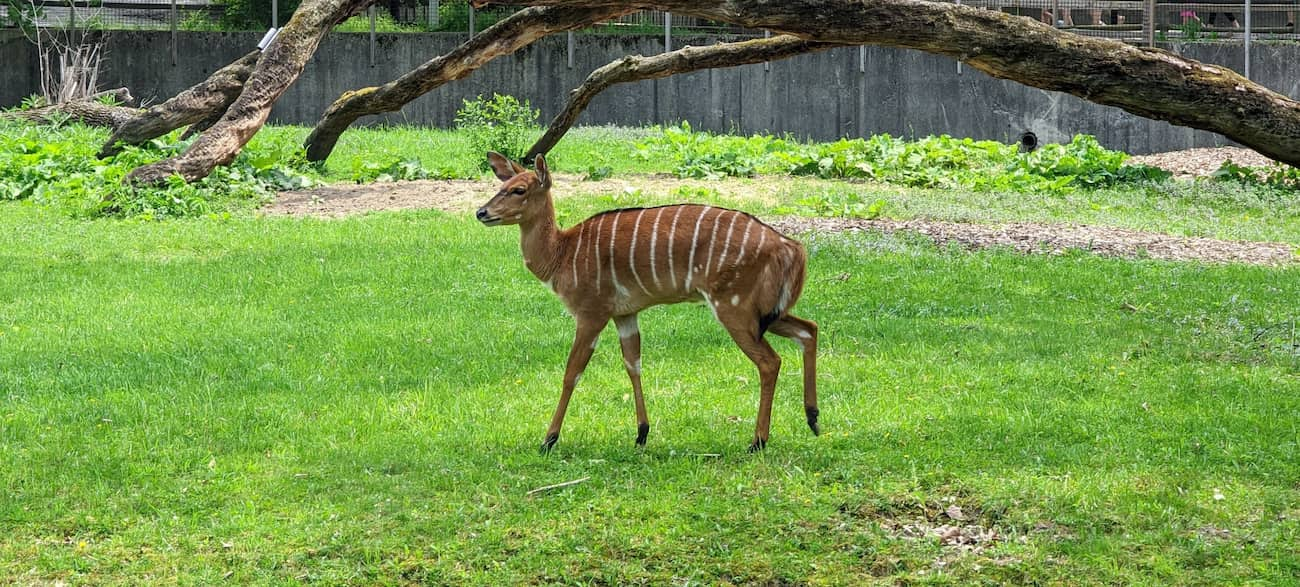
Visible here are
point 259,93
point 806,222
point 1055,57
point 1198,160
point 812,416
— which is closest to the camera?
point 1055,57

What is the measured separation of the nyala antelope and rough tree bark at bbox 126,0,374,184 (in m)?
9.30

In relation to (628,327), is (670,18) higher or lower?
higher

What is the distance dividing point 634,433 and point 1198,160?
693 inches

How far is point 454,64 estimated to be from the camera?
15477 millimetres

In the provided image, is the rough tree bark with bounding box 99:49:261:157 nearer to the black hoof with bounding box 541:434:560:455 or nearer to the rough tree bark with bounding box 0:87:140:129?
the rough tree bark with bounding box 0:87:140:129

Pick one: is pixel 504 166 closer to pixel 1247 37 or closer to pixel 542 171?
pixel 542 171

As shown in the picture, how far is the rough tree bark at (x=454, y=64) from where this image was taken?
1354cm

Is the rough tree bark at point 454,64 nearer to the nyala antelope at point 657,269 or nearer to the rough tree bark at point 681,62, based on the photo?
the rough tree bark at point 681,62

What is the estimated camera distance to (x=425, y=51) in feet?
88.5

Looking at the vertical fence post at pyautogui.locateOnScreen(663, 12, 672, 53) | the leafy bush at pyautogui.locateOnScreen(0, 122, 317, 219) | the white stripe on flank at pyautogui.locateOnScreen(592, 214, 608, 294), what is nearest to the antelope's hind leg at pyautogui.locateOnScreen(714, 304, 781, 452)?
the white stripe on flank at pyautogui.locateOnScreen(592, 214, 608, 294)

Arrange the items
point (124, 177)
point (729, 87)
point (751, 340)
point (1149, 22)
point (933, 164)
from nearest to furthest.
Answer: point (751, 340) < point (124, 177) < point (933, 164) < point (1149, 22) < point (729, 87)

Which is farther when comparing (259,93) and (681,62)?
(259,93)

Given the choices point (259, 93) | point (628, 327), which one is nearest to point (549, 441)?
point (628, 327)

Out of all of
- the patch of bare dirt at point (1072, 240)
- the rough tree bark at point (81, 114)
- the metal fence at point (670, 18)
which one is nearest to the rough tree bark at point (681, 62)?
the patch of bare dirt at point (1072, 240)
